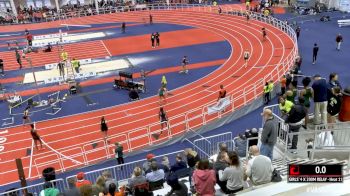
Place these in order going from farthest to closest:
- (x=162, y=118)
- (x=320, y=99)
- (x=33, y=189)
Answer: (x=162, y=118)
(x=33, y=189)
(x=320, y=99)

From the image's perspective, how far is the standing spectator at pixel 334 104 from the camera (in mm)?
9688

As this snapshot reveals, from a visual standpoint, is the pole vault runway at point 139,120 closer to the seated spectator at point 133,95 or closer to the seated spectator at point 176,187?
the seated spectator at point 133,95

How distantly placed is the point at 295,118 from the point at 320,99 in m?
1.30

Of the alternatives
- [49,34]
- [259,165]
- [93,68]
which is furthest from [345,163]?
[49,34]

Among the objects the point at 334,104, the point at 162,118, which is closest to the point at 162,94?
the point at 162,118

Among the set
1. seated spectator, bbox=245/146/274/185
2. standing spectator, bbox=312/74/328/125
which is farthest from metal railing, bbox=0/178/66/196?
standing spectator, bbox=312/74/328/125

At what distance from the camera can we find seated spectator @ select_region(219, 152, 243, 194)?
724cm

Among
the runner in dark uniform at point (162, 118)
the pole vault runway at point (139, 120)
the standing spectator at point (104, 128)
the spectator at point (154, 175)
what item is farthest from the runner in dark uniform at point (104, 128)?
the spectator at point (154, 175)

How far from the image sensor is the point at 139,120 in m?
19.5

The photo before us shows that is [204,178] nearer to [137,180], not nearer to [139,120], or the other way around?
[137,180]

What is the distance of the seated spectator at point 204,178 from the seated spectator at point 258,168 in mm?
832

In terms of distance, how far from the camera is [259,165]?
7.35m

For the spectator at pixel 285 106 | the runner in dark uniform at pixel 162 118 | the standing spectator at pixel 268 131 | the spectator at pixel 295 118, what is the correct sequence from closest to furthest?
the standing spectator at pixel 268 131, the spectator at pixel 295 118, the spectator at pixel 285 106, the runner in dark uniform at pixel 162 118

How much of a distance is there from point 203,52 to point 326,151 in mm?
22050
